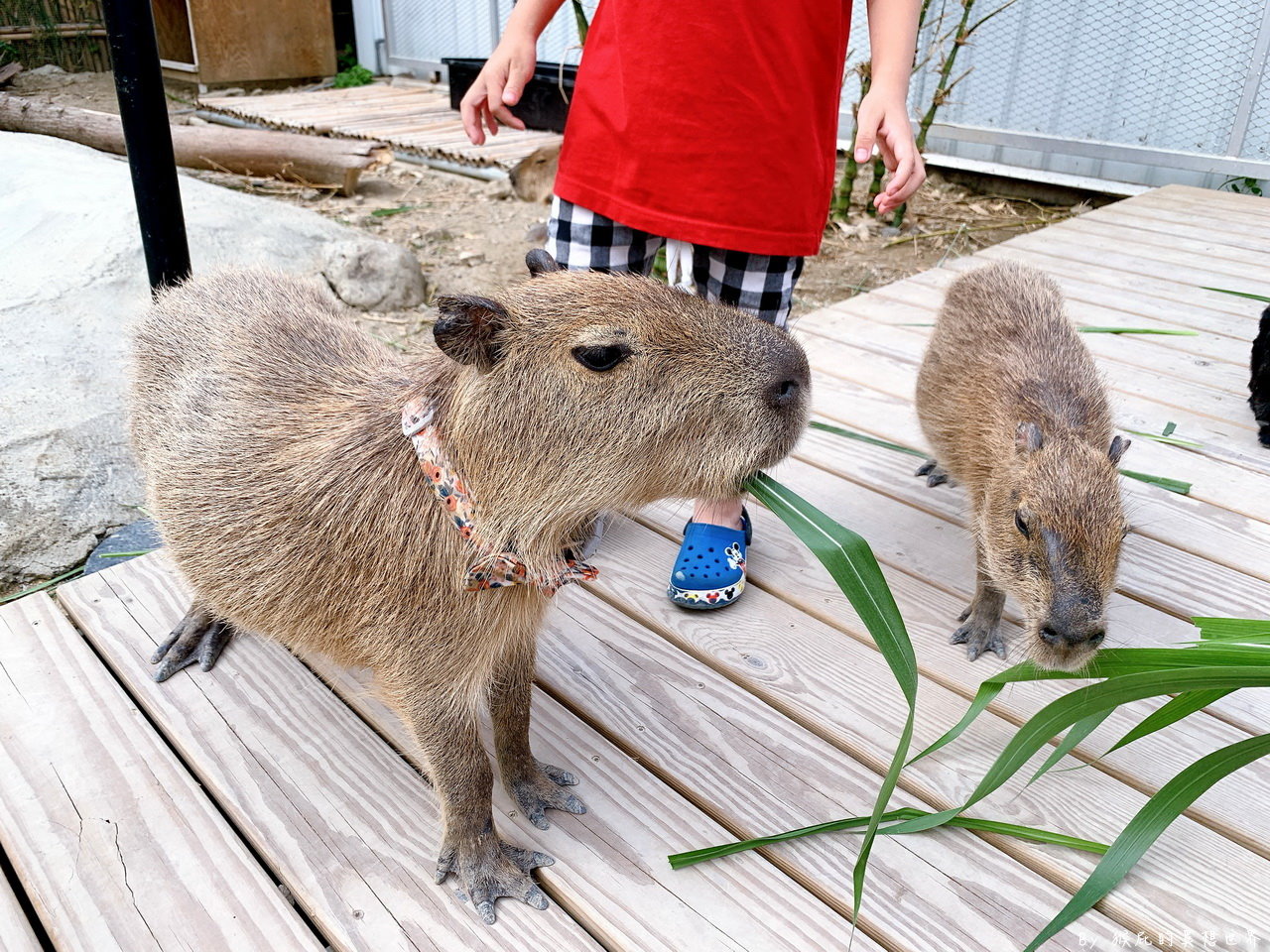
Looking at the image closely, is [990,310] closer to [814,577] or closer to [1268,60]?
[814,577]

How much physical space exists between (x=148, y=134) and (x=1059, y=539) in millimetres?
2068

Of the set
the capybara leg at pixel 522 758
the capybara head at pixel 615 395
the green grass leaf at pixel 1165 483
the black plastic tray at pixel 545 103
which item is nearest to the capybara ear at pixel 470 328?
the capybara head at pixel 615 395

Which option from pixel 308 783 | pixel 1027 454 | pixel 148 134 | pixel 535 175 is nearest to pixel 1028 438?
pixel 1027 454

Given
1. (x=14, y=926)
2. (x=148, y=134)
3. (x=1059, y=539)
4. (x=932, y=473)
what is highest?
(x=148, y=134)

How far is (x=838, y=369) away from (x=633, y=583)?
145 cm

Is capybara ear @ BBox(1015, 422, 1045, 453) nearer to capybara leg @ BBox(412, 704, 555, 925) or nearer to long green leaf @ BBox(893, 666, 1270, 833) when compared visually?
long green leaf @ BBox(893, 666, 1270, 833)

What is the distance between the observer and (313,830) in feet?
5.32

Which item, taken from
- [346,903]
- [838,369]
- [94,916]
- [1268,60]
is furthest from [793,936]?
[1268,60]

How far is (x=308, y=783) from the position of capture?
1.72 m

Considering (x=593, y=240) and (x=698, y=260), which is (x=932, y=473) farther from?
(x=593, y=240)

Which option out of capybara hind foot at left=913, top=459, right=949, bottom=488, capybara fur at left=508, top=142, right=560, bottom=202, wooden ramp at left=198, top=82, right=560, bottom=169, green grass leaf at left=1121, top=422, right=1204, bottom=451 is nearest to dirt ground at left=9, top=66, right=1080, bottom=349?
capybara fur at left=508, top=142, right=560, bottom=202

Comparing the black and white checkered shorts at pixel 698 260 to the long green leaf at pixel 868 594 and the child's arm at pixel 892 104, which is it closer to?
the child's arm at pixel 892 104

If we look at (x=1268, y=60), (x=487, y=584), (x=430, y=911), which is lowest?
(x=430, y=911)

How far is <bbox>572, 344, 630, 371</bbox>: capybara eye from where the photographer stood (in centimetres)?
130
